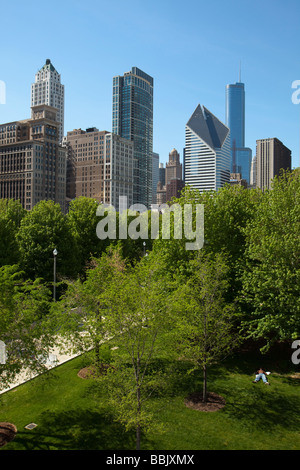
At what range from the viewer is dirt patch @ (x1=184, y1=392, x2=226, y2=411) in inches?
712

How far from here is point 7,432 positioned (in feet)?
50.0

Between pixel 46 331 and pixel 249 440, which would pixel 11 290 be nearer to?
pixel 46 331

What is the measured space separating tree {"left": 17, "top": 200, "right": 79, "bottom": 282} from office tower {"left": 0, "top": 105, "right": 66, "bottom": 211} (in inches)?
5114

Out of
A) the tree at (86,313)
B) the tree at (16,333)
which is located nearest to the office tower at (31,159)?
the tree at (86,313)

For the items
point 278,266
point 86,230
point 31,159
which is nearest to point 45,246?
point 86,230

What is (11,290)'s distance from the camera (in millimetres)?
15656

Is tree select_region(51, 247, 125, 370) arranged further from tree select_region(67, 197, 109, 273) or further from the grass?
tree select_region(67, 197, 109, 273)

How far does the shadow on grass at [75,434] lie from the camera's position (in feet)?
47.2

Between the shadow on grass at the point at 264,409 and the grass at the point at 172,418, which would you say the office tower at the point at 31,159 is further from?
the shadow on grass at the point at 264,409

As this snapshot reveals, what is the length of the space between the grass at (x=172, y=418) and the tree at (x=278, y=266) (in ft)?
11.4

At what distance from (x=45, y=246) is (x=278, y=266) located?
2604 centimetres

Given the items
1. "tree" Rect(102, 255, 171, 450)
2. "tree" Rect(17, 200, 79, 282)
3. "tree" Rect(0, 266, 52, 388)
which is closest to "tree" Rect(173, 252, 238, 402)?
"tree" Rect(102, 255, 171, 450)
